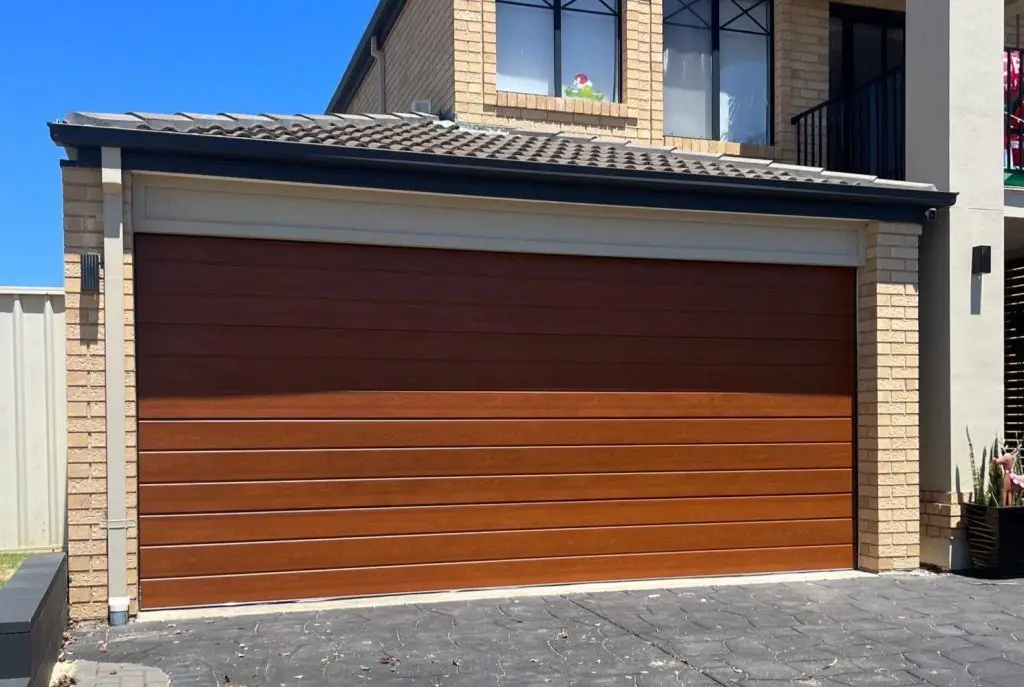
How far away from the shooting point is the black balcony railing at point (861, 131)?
930 centimetres

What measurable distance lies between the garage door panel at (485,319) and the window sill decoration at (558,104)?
3.30 meters

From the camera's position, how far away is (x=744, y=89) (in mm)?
10945

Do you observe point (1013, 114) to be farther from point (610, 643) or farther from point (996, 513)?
point (610, 643)

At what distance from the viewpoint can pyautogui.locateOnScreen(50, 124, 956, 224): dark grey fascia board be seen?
20.1 ft

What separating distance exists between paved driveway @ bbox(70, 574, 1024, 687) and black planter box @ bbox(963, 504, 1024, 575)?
716mm

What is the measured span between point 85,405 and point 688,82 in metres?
7.65

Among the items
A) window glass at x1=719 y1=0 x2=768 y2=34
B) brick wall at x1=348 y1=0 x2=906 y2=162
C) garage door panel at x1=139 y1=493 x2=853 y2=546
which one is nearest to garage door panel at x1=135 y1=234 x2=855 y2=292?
garage door panel at x1=139 y1=493 x2=853 y2=546

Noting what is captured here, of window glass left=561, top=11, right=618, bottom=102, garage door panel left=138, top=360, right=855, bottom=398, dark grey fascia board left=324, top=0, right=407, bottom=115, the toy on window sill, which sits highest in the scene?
dark grey fascia board left=324, top=0, right=407, bottom=115

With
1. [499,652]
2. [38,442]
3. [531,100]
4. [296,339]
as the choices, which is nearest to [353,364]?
[296,339]

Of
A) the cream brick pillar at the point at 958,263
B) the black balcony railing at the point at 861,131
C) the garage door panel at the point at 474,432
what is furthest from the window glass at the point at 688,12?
the garage door panel at the point at 474,432

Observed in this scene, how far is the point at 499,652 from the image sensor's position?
218 inches

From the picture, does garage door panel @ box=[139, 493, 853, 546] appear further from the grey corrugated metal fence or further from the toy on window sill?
the toy on window sill

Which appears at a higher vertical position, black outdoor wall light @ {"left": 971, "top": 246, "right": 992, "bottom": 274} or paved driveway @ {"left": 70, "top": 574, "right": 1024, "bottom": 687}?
black outdoor wall light @ {"left": 971, "top": 246, "right": 992, "bottom": 274}

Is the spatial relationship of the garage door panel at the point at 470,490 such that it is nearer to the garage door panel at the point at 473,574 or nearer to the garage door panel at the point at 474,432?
the garage door panel at the point at 474,432
